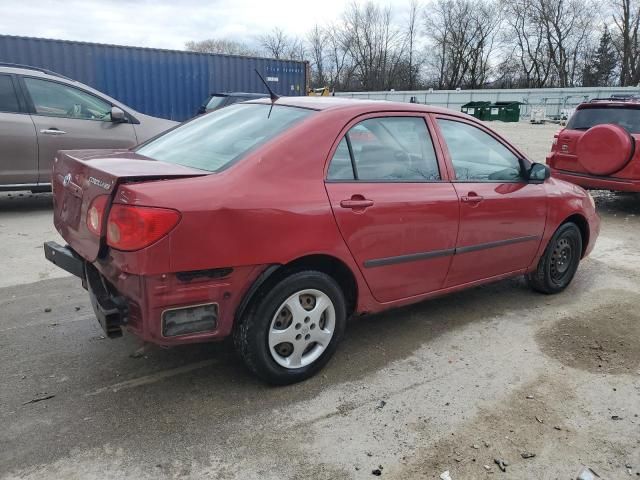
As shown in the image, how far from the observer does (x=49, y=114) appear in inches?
273

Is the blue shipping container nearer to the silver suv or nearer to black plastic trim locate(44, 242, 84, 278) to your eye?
the silver suv

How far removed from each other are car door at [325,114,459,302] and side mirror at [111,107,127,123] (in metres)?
4.89

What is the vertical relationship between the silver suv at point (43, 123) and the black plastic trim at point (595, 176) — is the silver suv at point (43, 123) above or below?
above

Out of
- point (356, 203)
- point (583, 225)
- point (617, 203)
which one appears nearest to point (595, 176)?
point (617, 203)

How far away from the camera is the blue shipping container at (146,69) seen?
1309 centimetres

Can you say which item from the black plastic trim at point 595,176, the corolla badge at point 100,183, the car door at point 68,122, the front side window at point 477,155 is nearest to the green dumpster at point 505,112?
the black plastic trim at point 595,176

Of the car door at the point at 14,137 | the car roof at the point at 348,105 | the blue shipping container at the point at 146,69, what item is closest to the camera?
the car roof at the point at 348,105

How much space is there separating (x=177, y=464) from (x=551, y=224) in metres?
3.44

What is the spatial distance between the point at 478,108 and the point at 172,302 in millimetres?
42855

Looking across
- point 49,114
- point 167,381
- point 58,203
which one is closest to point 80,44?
point 49,114

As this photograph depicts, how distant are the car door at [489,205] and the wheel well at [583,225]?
0.56 meters

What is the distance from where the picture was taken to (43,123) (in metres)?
6.83

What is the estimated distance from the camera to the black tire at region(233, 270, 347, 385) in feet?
9.19

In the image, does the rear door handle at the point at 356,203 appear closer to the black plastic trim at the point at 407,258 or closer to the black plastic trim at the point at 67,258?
the black plastic trim at the point at 407,258
